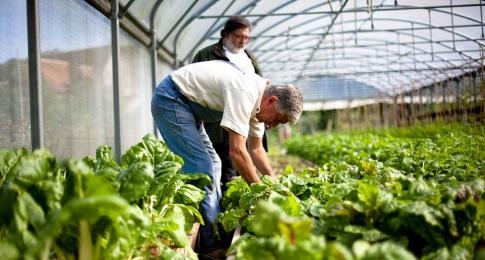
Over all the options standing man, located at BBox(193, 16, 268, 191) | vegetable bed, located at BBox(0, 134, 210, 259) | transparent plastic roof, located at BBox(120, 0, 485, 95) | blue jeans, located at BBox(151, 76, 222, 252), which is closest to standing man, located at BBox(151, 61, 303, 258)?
blue jeans, located at BBox(151, 76, 222, 252)

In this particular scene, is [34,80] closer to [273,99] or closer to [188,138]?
[188,138]

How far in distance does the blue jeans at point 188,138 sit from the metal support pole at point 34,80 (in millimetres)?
732

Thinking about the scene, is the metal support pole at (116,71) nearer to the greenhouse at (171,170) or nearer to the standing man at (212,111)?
the greenhouse at (171,170)

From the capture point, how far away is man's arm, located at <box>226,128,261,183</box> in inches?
108

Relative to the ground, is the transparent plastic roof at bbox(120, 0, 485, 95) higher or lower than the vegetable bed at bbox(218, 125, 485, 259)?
higher

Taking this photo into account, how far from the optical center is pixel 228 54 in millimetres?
4484

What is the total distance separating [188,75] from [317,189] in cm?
115

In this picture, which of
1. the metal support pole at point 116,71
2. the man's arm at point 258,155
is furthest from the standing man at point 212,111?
the metal support pole at point 116,71

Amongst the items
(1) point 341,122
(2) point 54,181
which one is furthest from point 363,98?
(2) point 54,181

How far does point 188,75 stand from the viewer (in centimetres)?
311

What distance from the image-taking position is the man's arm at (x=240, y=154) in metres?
2.75

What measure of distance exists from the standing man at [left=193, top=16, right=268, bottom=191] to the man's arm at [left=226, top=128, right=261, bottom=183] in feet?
4.69

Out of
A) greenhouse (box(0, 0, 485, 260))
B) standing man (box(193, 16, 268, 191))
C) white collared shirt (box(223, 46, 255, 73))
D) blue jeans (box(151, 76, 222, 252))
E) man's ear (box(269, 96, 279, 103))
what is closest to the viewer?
greenhouse (box(0, 0, 485, 260))

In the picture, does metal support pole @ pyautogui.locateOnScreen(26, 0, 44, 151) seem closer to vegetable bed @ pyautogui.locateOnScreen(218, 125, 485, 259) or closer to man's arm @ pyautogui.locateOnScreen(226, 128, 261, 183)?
man's arm @ pyautogui.locateOnScreen(226, 128, 261, 183)
